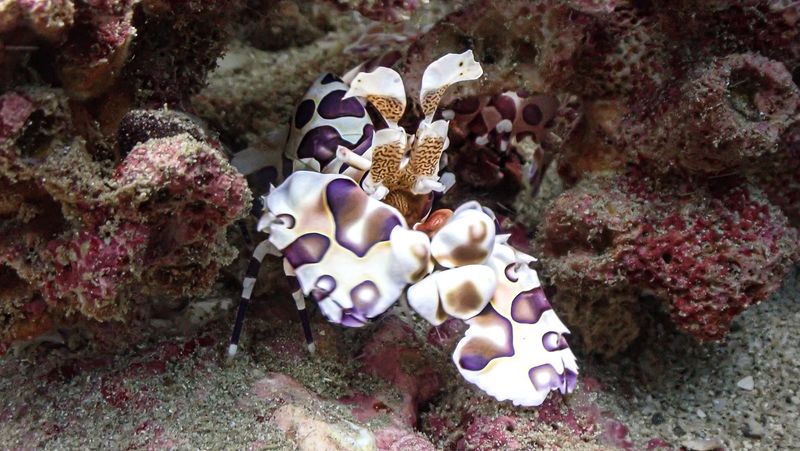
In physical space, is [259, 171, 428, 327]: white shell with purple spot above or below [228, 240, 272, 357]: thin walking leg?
above

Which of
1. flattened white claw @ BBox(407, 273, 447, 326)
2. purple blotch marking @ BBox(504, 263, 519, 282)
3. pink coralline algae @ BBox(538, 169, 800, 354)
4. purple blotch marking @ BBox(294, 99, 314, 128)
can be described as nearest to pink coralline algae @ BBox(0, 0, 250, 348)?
flattened white claw @ BBox(407, 273, 447, 326)

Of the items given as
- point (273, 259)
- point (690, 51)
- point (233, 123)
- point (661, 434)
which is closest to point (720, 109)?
point (690, 51)

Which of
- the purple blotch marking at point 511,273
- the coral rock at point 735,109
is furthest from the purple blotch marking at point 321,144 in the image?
the coral rock at point 735,109

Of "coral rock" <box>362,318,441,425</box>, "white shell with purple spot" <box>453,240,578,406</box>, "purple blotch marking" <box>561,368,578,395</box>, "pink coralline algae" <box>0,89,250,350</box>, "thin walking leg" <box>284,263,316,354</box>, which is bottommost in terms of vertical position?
"coral rock" <box>362,318,441,425</box>

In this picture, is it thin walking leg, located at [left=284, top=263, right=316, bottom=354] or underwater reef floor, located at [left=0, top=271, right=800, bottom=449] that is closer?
underwater reef floor, located at [left=0, top=271, right=800, bottom=449]

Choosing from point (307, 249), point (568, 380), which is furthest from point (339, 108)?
point (568, 380)

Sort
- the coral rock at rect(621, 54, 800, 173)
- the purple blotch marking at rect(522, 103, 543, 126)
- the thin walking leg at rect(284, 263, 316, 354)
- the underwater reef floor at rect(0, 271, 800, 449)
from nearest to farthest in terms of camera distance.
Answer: the underwater reef floor at rect(0, 271, 800, 449) → the coral rock at rect(621, 54, 800, 173) → the thin walking leg at rect(284, 263, 316, 354) → the purple blotch marking at rect(522, 103, 543, 126)

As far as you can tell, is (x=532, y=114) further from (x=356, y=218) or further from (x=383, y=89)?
(x=356, y=218)

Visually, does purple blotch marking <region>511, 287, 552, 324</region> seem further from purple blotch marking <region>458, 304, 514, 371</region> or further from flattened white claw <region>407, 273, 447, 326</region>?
flattened white claw <region>407, 273, 447, 326</region>

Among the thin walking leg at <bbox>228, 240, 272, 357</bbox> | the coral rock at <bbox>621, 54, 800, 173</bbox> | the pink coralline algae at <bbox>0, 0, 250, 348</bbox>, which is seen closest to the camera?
the pink coralline algae at <bbox>0, 0, 250, 348</bbox>

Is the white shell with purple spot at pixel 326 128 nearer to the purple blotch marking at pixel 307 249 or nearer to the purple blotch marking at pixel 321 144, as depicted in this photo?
the purple blotch marking at pixel 321 144
